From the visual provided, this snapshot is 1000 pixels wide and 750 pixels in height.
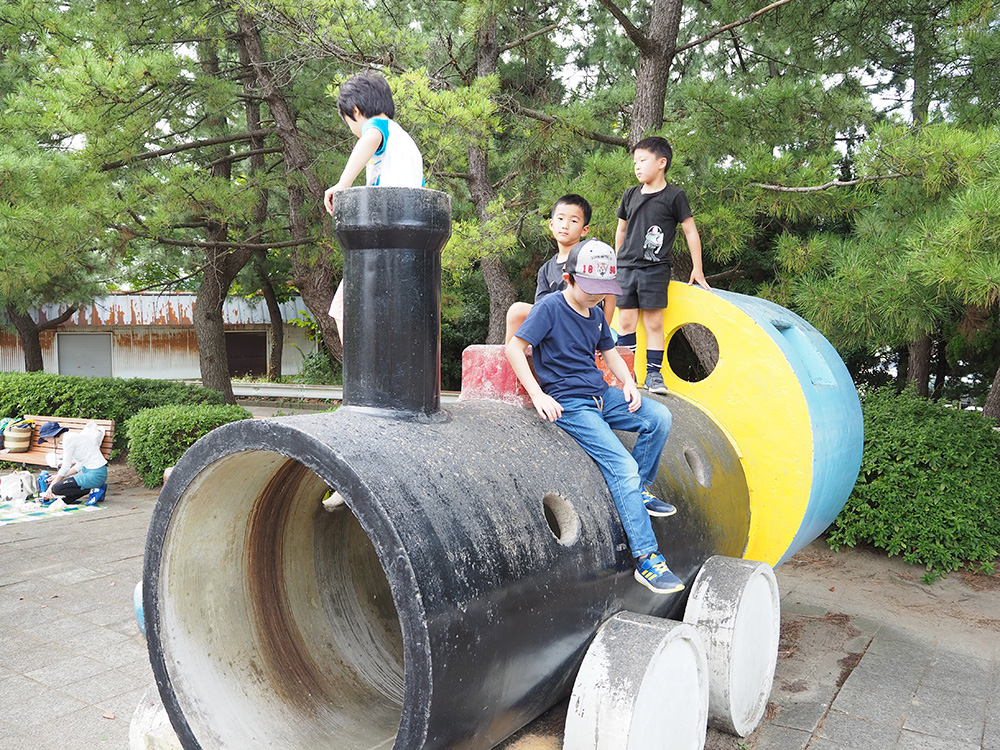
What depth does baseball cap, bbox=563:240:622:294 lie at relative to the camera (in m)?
3.01

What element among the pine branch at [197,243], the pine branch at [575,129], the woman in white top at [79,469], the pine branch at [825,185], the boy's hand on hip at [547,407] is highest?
the pine branch at [575,129]

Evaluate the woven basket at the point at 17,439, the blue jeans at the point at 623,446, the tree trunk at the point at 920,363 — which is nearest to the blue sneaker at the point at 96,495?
the woven basket at the point at 17,439

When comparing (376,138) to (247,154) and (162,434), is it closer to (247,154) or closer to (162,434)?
(162,434)

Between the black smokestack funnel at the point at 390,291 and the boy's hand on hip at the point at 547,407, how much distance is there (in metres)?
0.44

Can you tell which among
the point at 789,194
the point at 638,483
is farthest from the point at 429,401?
the point at 789,194

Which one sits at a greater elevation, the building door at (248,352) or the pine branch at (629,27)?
the pine branch at (629,27)

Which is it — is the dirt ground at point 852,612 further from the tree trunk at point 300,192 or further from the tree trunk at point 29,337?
the tree trunk at point 29,337

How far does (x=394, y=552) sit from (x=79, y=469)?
26.7ft

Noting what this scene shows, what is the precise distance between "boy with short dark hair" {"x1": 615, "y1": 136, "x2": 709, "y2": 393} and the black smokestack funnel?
2.38 metres

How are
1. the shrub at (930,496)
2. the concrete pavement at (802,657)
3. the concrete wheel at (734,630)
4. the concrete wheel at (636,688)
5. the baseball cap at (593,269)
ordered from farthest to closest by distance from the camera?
the shrub at (930,496)
the concrete pavement at (802,657)
the concrete wheel at (734,630)
the baseball cap at (593,269)
the concrete wheel at (636,688)

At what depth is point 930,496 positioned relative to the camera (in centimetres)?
657

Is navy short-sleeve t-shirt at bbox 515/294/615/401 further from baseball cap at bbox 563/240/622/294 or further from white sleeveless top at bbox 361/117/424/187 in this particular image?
white sleeveless top at bbox 361/117/424/187

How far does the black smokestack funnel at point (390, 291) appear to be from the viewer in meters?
2.56

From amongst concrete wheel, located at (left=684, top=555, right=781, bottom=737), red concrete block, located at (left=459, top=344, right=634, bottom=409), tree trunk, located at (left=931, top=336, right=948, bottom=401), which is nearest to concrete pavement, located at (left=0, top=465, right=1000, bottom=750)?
concrete wheel, located at (left=684, top=555, right=781, bottom=737)
